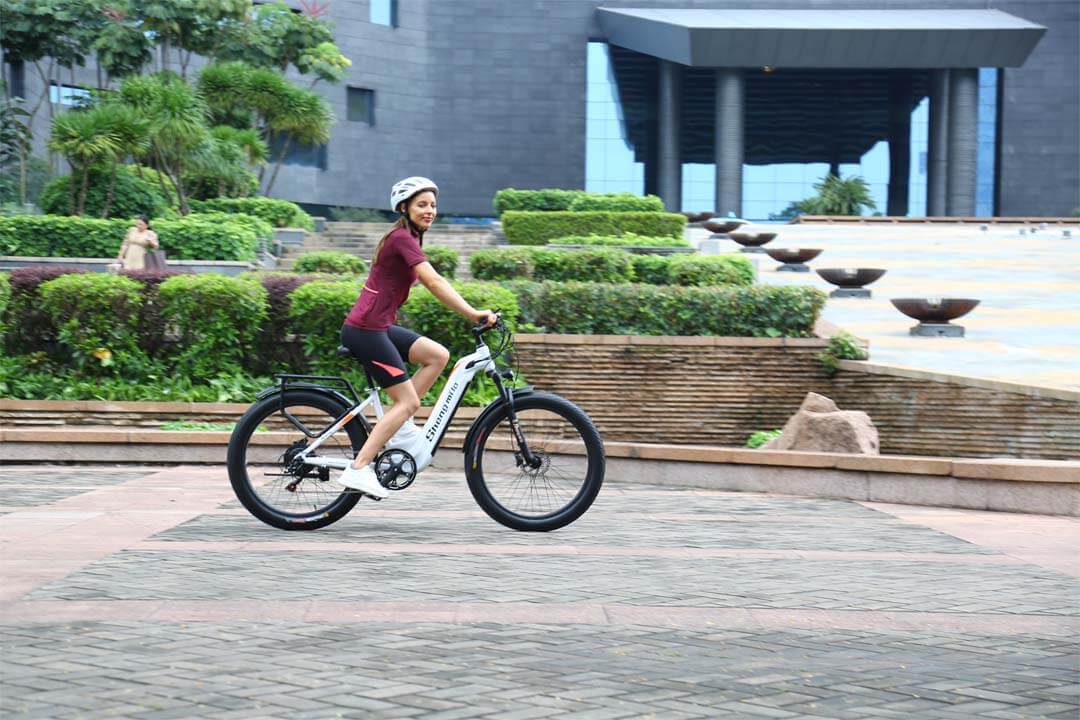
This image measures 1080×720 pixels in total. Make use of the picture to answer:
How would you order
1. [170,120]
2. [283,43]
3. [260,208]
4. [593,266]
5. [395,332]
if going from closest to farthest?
Result: [395,332]
[593,266]
[170,120]
[260,208]
[283,43]

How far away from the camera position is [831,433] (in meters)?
10.9

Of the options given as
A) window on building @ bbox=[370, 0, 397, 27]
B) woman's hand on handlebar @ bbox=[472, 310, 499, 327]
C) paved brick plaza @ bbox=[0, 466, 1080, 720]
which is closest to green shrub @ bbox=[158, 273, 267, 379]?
paved brick plaza @ bbox=[0, 466, 1080, 720]

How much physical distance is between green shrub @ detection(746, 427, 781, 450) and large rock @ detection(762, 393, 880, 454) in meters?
1.19

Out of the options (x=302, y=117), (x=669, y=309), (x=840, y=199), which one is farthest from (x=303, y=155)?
(x=669, y=309)

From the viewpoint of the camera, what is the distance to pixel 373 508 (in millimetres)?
8977

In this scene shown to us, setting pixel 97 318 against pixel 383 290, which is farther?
pixel 97 318

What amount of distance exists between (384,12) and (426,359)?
1937 inches

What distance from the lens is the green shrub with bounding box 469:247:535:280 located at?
20375 millimetres

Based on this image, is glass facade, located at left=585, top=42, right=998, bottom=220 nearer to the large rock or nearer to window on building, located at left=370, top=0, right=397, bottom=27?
window on building, located at left=370, top=0, right=397, bottom=27

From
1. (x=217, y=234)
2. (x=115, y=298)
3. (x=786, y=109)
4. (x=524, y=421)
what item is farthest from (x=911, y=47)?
(x=524, y=421)

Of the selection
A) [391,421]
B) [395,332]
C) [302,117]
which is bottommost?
[391,421]

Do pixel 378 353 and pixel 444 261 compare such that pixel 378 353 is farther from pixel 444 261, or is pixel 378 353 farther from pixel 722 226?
pixel 722 226

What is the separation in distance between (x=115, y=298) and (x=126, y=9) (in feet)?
72.5

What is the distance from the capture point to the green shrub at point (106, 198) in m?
29.0
